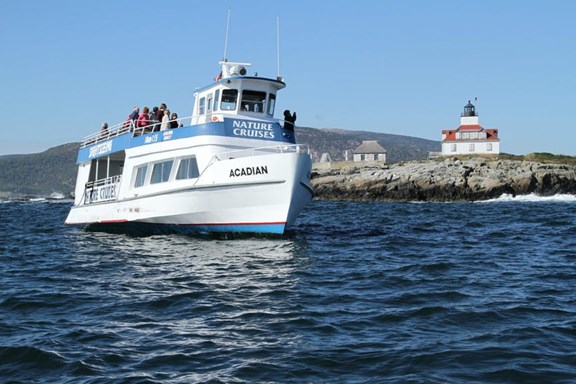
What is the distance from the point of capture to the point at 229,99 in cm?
2330

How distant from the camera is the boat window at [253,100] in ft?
76.9

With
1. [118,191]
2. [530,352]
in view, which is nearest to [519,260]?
[530,352]

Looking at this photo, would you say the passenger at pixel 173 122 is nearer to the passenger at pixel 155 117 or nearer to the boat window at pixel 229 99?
the passenger at pixel 155 117

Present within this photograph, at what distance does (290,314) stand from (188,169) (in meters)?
12.4

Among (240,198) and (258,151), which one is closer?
(240,198)

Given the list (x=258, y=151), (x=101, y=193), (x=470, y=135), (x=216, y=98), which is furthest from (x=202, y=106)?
(x=470, y=135)

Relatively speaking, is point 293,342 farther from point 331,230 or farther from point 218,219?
point 331,230

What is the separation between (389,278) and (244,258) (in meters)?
4.45

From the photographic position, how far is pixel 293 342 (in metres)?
8.57

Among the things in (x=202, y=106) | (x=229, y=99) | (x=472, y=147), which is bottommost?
(x=202, y=106)

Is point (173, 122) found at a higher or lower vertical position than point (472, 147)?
lower

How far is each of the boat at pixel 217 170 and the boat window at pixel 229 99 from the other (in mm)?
37

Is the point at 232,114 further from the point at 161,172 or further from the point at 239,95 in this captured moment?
the point at 161,172

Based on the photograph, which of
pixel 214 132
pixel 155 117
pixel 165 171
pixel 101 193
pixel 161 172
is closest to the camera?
pixel 214 132
